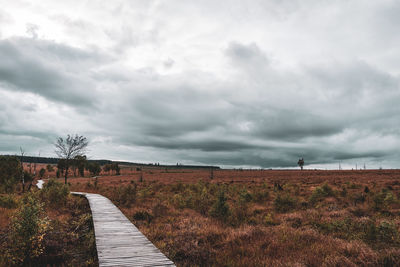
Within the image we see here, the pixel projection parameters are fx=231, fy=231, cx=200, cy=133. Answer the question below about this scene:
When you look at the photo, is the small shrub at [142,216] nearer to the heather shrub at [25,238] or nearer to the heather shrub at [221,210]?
the heather shrub at [221,210]

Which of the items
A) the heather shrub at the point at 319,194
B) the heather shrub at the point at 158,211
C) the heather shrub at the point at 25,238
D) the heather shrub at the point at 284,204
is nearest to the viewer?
the heather shrub at the point at 25,238

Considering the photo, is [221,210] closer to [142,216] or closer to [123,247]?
[142,216]

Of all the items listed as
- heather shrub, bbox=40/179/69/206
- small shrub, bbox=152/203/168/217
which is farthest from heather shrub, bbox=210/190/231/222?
heather shrub, bbox=40/179/69/206

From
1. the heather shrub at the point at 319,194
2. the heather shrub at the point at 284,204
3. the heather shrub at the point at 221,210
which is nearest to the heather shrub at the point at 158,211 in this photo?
the heather shrub at the point at 221,210

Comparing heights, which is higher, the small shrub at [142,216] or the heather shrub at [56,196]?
the heather shrub at [56,196]

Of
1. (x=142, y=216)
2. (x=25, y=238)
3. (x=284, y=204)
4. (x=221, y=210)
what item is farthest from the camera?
(x=284, y=204)

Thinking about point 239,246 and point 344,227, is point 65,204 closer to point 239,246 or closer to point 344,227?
point 239,246

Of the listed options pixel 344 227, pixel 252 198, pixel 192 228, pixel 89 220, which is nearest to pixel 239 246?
pixel 192 228

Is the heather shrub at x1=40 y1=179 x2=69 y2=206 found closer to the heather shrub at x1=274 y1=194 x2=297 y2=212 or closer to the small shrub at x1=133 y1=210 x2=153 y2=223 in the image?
the small shrub at x1=133 y1=210 x2=153 y2=223

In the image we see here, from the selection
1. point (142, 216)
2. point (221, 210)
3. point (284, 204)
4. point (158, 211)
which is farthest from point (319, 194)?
point (142, 216)

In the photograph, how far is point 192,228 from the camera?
8938mm

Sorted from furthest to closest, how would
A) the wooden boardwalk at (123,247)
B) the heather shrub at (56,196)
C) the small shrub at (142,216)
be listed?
the heather shrub at (56,196)
the small shrub at (142,216)
the wooden boardwalk at (123,247)

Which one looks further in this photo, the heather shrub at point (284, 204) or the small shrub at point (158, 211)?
the heather shrub at point (284, 204)

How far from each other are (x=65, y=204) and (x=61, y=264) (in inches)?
413
